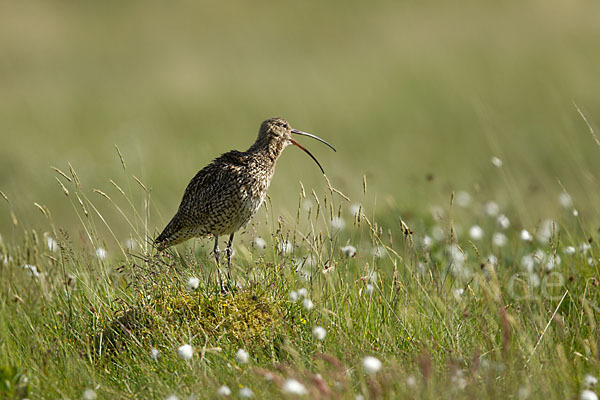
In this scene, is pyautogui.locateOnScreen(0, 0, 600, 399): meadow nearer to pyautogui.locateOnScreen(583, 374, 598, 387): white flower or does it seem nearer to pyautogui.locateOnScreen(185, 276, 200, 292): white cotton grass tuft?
pyautogui.locateOnScreen(583, 374, 598, 387): white flower

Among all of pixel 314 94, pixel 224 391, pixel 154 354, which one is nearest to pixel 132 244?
pixel 154 354

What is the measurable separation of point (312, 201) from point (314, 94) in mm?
8378

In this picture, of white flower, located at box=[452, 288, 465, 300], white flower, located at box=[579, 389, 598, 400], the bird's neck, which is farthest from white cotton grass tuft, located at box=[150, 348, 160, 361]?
the bird's neck

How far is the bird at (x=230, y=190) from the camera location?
6.07 m

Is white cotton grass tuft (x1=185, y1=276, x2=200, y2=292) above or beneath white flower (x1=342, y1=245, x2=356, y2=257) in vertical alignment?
above

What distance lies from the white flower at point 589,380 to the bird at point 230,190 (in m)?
2.75

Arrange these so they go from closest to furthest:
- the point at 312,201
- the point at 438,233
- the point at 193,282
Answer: the point at 193,282 < the point at 438,233 < the point at 312,201

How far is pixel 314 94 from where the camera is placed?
1805cm

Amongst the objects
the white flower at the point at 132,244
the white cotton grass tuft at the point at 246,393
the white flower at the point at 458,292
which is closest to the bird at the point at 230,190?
the white flower at the point at 132,244

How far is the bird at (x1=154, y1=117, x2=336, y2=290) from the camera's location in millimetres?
6066

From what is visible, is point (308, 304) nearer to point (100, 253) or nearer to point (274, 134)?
point (100, 253)

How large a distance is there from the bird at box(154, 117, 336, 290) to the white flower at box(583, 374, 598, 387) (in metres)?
2.75

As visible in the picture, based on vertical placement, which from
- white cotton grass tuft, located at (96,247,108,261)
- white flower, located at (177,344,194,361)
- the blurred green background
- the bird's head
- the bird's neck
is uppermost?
the bird's head

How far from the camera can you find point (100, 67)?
2262 centimetres
